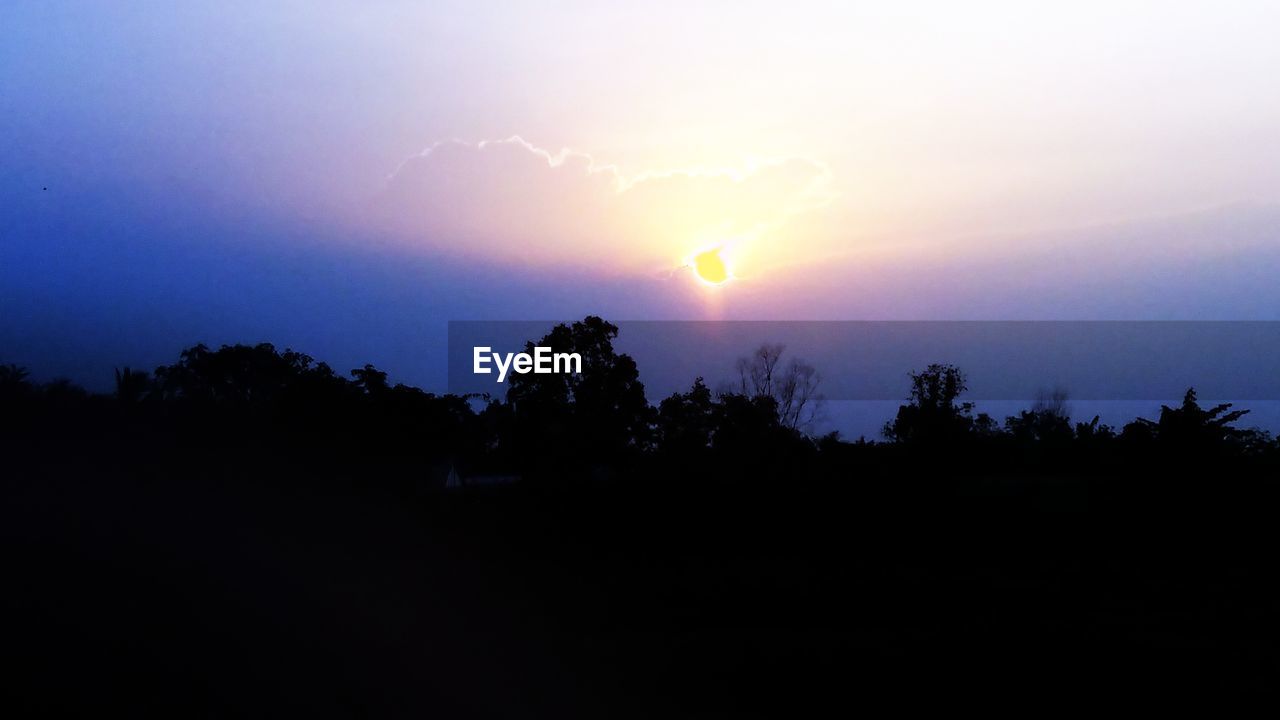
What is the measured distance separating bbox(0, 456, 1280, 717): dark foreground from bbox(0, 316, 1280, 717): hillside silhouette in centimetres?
4

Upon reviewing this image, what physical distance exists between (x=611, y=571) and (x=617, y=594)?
4.76ft

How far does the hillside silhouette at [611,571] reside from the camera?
7.14 metres

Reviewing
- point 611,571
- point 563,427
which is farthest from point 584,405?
point 611,571

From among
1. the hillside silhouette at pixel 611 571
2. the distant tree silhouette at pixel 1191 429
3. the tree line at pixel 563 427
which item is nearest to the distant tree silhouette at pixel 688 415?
the tree line at pixel 563 427

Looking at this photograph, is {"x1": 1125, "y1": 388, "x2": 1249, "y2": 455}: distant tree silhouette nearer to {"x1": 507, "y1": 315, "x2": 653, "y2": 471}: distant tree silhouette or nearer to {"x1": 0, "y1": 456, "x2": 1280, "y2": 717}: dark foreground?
{"x1": 0, "y1": 456, "x2": 1280, "y2": 717}: dark foreground

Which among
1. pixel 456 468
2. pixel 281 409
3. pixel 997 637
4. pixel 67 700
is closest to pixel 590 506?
pixel 281 409

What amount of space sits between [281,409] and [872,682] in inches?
442

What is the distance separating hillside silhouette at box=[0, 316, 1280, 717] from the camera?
7.14 m

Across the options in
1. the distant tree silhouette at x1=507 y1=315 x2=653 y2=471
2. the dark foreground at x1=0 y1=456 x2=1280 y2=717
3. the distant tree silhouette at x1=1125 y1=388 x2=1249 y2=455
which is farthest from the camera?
the distant tree silhouette at x1=507 y1=315 x2=653 y2=471

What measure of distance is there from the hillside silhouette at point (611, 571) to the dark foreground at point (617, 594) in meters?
0.04

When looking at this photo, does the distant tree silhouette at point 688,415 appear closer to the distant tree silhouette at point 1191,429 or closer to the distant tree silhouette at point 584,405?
the distant tree silhouette at point 584,405

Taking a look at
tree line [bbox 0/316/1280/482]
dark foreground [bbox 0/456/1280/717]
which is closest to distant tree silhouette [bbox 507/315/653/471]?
tree line [bbox 0/316/1280/482]

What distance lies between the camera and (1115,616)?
946 cm

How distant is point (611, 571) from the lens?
38.5 feet
